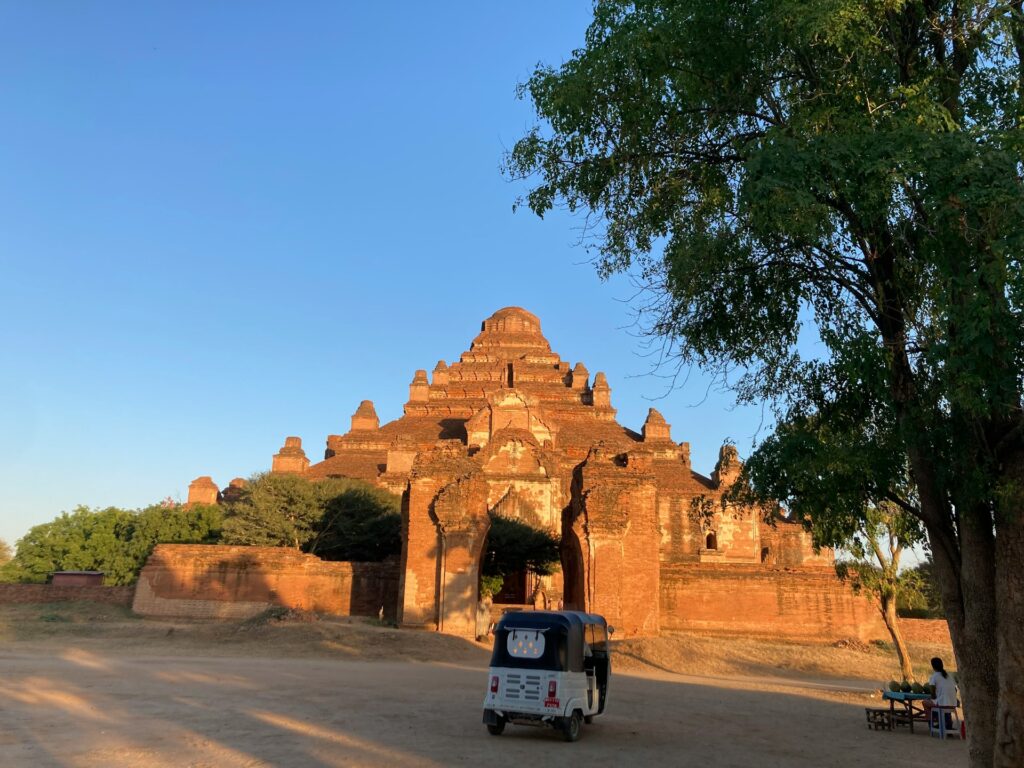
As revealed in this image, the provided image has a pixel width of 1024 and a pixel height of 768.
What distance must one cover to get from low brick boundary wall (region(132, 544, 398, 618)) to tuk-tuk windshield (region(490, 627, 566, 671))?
52.8ft

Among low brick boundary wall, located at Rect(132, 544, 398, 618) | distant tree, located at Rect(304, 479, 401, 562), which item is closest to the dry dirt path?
low brick boundary wall, located at Rect(132, 544, 398, 618)

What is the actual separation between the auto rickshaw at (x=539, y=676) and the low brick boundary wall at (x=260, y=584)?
16.1 m

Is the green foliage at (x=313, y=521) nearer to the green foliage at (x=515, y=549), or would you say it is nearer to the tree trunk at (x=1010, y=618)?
the green foliage at (x=515, y=549)

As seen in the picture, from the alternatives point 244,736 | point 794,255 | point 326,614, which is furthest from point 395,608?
point 794,255

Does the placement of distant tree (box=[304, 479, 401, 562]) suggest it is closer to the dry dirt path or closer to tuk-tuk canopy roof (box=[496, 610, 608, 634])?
the dry dirt path

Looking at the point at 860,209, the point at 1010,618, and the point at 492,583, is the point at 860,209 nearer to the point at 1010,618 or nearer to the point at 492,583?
the point at 1010,618

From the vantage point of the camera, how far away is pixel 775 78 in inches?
314

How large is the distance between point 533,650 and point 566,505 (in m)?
16.4


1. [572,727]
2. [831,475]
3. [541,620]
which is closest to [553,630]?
[541,620]

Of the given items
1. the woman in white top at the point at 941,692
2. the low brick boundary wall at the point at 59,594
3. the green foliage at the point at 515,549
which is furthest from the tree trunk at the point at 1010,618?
the low brick boundary wall at the point at 59,594

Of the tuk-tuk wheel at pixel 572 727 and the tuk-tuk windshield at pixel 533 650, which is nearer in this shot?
the tuk-tuk wheel at pixel 572 727

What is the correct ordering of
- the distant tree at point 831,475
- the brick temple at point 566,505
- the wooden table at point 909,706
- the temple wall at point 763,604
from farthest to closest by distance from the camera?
the temple wall at point 763,604 → the brick temple at point 566,505 → the wooden table at point 909,706 → the distant tree at point 831,475

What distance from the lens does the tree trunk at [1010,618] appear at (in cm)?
605

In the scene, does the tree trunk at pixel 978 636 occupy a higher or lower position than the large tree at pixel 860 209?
lower
